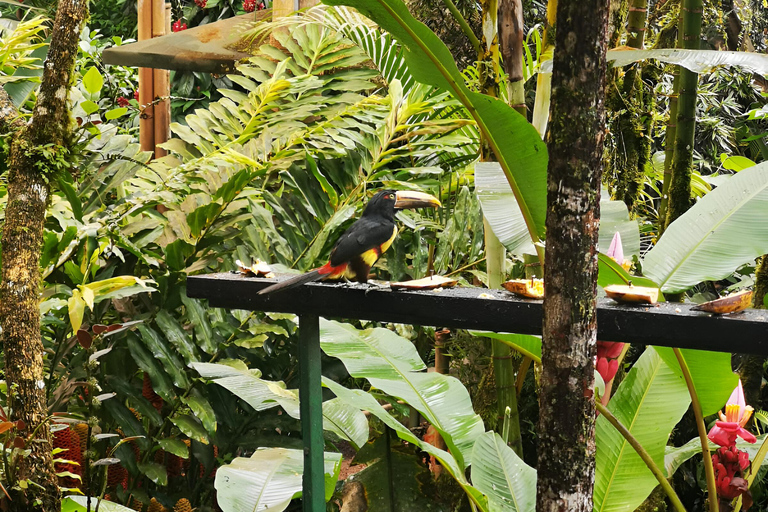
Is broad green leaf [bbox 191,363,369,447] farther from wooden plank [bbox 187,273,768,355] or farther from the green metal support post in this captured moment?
wooden plank [bbox 187,273,768,355]

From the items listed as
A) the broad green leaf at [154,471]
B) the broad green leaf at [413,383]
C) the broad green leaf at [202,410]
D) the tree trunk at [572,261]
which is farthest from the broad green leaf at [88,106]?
the tree trunk at [572,261]

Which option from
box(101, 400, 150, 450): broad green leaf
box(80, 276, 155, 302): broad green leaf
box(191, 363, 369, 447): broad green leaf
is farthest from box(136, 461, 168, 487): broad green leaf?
box(80, 276, 155, 302): broad green leaf

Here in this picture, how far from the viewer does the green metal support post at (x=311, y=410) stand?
3.99ft

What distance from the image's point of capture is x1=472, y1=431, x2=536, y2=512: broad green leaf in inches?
57.0

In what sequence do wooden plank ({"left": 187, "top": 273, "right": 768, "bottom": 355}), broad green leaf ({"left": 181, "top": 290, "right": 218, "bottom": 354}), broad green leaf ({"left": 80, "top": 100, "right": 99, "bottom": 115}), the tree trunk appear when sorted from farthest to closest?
broad green leaf ({"left": 181, "top": 290, "right": 218, "bottom": 354}) < broad green leaf ({"left": 80, "top": 100, "right": 99, "bottom": 115}) < wooden plank ({"left": 187, "top": 273, "right": 768, "bottom": 355}) < the tree trunk

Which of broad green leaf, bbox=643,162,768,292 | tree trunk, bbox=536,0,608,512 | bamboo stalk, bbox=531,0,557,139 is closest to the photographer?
tree trunk, bbox=536,0,608,512

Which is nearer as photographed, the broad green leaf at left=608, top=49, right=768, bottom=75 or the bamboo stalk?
the broad green leaf at left=608, top=49, right=768, bottom=75

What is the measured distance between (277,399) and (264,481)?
0.19 m

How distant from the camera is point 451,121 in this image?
2326mm

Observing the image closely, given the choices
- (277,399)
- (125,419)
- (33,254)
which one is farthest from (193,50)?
(277,399)

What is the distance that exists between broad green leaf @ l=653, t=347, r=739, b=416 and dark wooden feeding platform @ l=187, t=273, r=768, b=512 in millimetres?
473

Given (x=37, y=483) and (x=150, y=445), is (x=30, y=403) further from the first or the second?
(x=150, y=445)

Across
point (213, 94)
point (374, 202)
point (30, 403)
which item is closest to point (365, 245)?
point (374, 202)

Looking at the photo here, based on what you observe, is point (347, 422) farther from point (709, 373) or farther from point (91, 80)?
point (91, 80)
